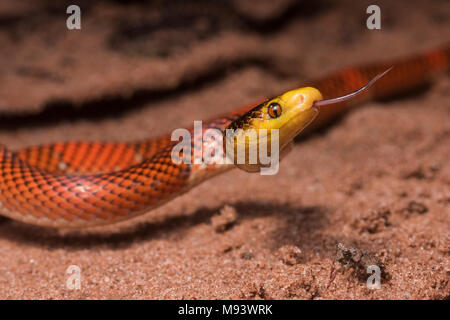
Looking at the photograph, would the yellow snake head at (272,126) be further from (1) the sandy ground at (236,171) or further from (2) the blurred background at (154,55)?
(2) the blurred background at (154,55)

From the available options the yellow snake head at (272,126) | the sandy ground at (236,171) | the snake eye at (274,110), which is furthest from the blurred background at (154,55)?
the snake eye at (274,110)

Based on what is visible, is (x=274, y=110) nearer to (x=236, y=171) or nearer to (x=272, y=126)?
(x=272, y=126)

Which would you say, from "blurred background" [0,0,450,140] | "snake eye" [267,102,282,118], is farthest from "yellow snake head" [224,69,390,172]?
"blurred background" [0,0,450,140]

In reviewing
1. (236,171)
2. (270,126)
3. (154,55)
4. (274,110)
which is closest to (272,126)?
(270,126)

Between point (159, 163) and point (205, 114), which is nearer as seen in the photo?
point (159, 163)

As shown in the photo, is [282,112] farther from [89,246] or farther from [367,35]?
[367,35]

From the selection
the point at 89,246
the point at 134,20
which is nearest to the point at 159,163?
the point at 89,246
